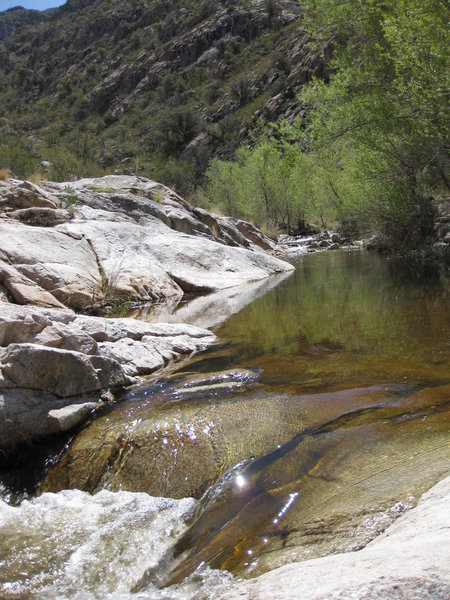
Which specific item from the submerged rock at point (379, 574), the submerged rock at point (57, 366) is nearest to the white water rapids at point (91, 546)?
the submerged rock at point (379, 574)

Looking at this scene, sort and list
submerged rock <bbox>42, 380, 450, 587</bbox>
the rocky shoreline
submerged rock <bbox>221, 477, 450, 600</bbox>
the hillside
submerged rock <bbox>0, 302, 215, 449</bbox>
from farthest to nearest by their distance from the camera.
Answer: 1. the hillside
2. the rocky shoreline
3. submerged rock <bbox>0, 302, 215, 449</bbox>
4. submerged rock <bbox>42, 380, 450, 587</bbox>
5. submerged rock <bbox>221, 477, 450, 600</bbox>

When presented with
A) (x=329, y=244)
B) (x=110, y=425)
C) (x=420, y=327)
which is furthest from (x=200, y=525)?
(x=329, y=244)

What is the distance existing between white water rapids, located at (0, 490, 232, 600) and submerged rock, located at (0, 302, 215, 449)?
3.23ft

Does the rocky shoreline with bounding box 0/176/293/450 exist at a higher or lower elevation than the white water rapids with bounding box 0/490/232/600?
higher

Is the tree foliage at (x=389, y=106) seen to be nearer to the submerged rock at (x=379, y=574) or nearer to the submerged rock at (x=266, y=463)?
the submerged rock at (x=266, y=463)

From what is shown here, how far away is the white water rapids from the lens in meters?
2.71

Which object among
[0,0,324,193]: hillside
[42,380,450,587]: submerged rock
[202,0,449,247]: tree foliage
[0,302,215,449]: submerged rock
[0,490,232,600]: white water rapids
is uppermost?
[0,0,324,193]: hillside

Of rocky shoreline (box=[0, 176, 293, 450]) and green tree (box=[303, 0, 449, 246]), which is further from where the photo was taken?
green tree (box=[303, 0, 449, 246])

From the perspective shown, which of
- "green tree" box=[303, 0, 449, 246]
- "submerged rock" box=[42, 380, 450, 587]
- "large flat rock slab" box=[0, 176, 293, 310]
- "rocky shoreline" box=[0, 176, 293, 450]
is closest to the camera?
"submerged rock" box=[42, 380, 450, 587]

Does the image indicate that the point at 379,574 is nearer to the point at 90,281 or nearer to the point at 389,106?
the point at 90,281

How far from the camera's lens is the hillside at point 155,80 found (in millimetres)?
66375

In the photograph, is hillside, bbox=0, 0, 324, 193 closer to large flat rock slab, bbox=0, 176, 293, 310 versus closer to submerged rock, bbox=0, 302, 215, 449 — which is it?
large flat rock slab, bbox=0, 176, 293, 310

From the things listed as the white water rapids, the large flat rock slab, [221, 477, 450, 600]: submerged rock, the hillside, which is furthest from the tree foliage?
the hillside

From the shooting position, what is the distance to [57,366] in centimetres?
509
